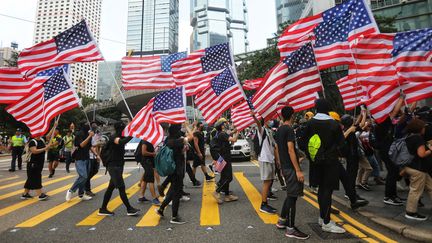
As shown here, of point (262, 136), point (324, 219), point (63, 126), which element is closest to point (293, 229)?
point (324, 219)

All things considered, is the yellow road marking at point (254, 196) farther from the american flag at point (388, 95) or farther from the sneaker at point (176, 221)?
the american flag at point (388, 95)

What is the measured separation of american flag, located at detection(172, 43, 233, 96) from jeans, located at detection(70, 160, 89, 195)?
138 inches

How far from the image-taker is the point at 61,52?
7.17 metres

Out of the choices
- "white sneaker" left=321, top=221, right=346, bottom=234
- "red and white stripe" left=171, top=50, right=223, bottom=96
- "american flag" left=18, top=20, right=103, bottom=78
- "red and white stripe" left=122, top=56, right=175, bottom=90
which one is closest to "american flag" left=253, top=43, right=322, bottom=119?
"white sneaker" left=321, top=221, right=346, bottom=234

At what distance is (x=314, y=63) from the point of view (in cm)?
600

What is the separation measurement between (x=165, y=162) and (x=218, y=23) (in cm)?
17862

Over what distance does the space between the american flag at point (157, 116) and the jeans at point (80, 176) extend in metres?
2.07

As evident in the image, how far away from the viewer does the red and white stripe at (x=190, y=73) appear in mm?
9031

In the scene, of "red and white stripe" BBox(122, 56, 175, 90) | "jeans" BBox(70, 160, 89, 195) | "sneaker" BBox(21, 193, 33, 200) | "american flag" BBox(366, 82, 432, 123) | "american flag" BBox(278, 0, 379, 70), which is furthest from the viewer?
"red and white stripe" BBox(122, 56, 175, 90)

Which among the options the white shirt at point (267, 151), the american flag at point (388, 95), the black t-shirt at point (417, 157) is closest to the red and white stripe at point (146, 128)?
the white shirt at point (267, 151)

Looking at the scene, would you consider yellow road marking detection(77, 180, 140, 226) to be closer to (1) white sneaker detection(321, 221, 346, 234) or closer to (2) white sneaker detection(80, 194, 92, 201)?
(2) white sneaker detection(80, 194, 92, 201)

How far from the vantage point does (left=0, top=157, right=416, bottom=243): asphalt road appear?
4.37m

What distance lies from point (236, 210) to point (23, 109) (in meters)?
5.42

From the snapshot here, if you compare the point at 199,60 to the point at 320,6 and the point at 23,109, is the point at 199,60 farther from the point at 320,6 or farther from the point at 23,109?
the point at 320,6
